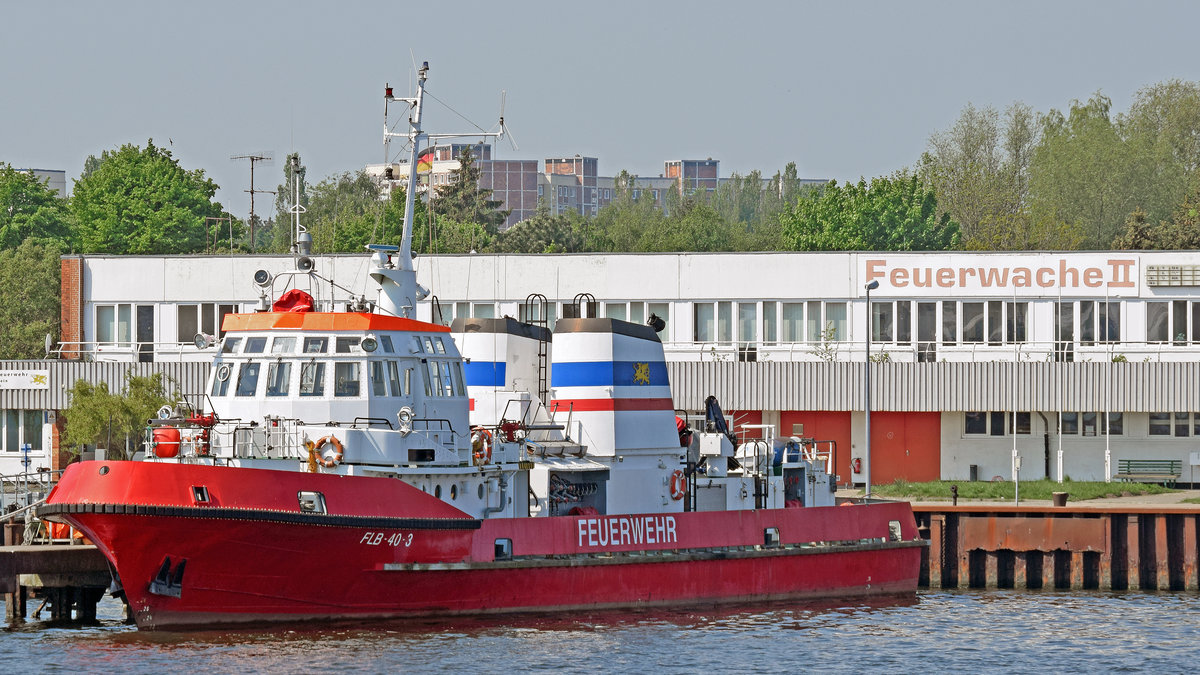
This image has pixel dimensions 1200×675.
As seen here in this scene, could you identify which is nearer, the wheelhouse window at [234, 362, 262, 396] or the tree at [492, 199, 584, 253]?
the wheelhouse window at [234, 362, 262, 396]

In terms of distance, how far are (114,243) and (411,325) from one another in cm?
6284

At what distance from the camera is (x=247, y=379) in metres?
29.0

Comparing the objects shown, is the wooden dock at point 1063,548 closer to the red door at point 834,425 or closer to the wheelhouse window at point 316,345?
the red door at point 834,425

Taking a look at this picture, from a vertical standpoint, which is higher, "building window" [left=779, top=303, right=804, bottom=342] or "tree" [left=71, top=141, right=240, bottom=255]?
"tree" [left=71, top=141, right=240, bottom=255]

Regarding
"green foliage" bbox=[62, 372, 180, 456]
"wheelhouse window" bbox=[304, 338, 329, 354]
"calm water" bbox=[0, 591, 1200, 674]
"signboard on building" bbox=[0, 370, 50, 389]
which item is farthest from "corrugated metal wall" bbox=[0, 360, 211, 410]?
"wheelhouse window" bbox=[304, 338, 329, 354]


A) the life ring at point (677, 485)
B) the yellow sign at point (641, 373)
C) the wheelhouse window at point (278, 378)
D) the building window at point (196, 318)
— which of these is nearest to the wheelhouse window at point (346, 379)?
the wheelhouse window at point (278, 378)

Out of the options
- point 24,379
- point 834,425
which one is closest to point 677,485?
point 834,425

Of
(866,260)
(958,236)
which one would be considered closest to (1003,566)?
(866,260)

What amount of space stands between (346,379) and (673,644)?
7.02m

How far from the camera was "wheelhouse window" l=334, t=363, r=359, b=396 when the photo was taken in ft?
94.5

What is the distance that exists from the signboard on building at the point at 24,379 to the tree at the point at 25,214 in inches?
1537

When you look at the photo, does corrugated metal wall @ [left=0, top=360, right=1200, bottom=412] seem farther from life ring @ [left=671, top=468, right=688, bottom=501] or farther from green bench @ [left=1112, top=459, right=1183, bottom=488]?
life ring @ [left=671, top=468, right=688, bottom=501]

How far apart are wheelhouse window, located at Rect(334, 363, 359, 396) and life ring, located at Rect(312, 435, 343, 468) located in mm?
1195

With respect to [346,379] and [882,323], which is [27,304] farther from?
[346,379]
